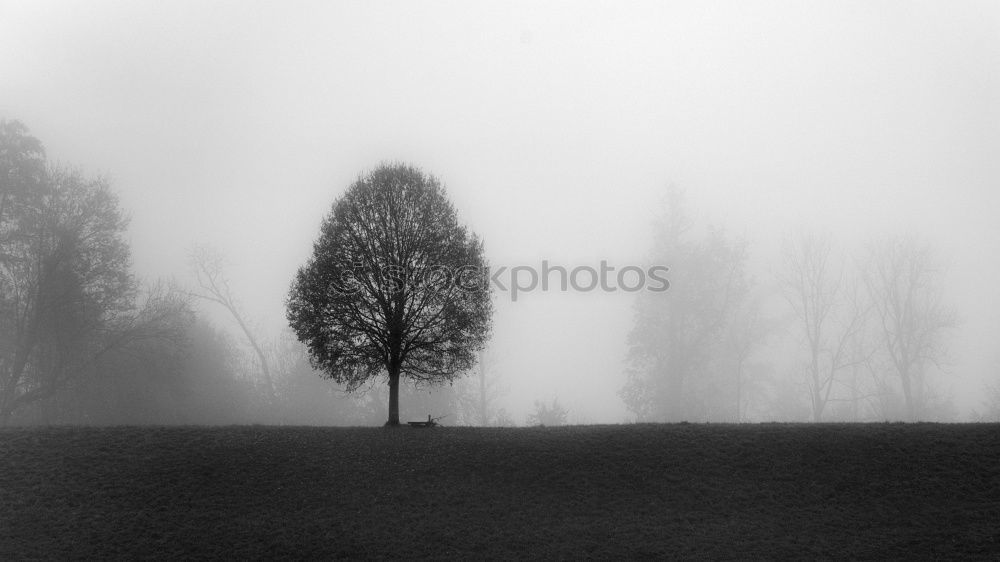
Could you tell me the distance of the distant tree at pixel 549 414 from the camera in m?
49.1

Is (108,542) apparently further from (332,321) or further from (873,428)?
(873,428)

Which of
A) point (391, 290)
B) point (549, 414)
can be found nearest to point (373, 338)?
point (391, 290)

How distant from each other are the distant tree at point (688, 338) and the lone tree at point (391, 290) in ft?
81.0

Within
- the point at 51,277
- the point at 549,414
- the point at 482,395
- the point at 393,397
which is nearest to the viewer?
the point at 393,397

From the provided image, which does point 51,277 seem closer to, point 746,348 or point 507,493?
point 507,493

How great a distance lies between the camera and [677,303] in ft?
175

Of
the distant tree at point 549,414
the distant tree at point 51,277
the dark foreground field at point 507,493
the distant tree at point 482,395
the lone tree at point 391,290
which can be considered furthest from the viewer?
the distant tree at point 482,395

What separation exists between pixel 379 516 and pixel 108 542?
8569 mm

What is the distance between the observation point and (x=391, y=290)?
105 feet

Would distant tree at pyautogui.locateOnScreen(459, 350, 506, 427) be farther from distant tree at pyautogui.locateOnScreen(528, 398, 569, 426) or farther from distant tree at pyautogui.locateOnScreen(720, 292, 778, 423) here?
distant tree at pyautogui.locateOnScreen(720, 292, 778, 423)

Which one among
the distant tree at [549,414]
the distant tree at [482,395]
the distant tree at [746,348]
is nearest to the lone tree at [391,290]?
the distant tree at [549,414]

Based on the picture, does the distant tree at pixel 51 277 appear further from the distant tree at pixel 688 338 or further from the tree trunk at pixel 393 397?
the distant tree at pixel 688 338

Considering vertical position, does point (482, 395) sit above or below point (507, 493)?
above

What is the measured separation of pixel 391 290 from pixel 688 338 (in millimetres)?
30759
